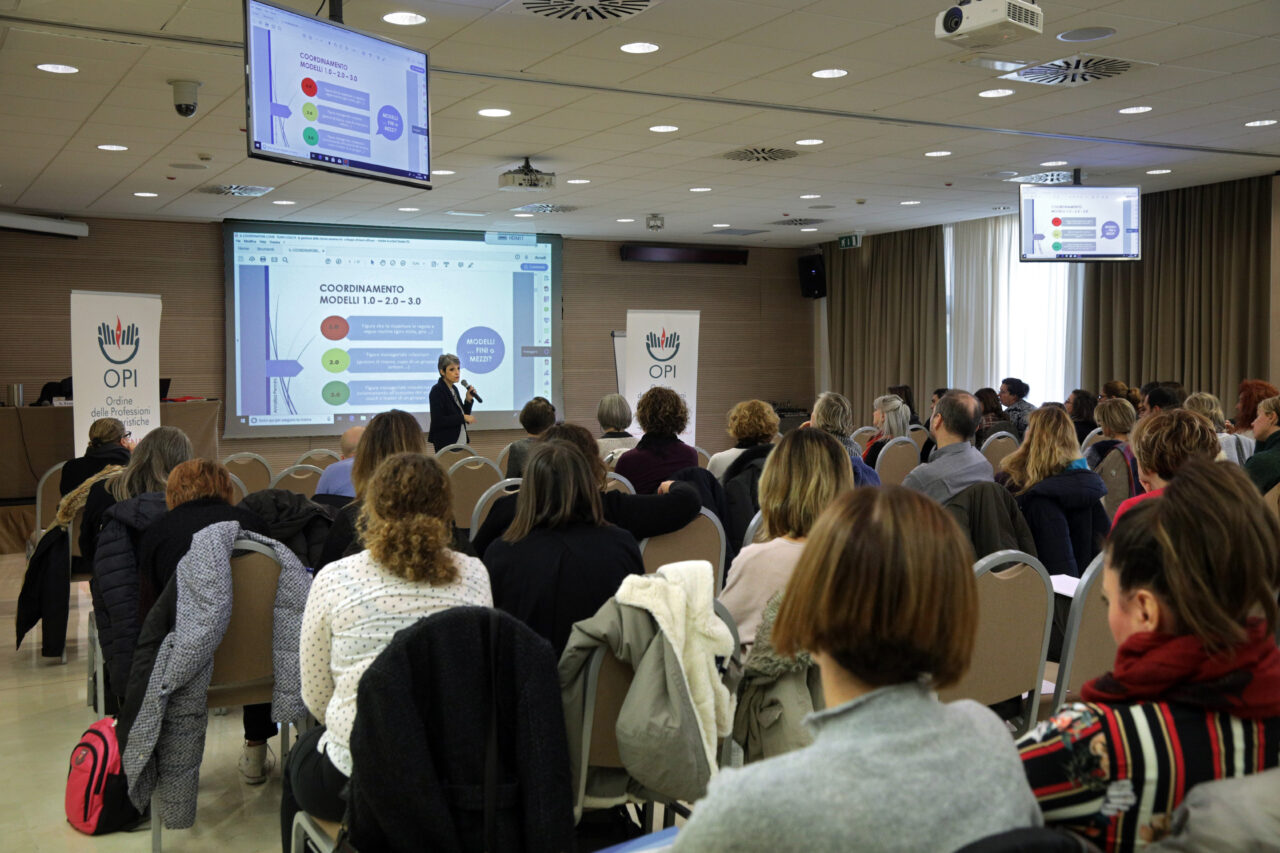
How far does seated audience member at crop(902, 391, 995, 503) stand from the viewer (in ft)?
13.4

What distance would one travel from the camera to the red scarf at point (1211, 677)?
1.37 meters

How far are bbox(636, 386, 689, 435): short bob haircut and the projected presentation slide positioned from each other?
8.08 metres

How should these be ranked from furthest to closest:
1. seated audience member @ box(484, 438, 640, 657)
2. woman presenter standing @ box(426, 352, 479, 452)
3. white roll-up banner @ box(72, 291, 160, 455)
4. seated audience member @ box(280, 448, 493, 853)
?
1. woman presenter standing @ box(426, 352, 479, 452)
2. white roll-up banner @ box(72, 291, 160, 455)
3. seated audience member @ box(484, 438, 640, 657)
4. seated audience member @ box(280, 448, 493, 853)

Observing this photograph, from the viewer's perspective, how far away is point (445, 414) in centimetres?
952

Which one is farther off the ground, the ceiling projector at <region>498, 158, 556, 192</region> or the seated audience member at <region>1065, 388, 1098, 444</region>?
the ceiling projector at <region>498, 158, 556, 192</region>

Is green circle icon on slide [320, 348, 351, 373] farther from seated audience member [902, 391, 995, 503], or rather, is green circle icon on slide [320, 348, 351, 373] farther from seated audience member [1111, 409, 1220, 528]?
seated audience member [1111, 409, 1220, 528]

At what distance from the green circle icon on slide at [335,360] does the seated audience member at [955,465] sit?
9209 millimetres

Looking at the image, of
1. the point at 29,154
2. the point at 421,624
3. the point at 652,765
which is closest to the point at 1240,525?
the point at 652,765

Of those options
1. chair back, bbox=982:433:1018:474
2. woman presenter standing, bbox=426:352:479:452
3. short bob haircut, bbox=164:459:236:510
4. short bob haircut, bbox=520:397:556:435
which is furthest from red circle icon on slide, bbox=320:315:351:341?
short bob haircut, bbox=164:459:236:510

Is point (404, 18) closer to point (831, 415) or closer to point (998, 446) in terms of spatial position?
point (831, 415)

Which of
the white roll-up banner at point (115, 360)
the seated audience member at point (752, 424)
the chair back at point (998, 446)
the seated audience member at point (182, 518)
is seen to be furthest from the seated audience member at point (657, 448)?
the white roll-up banner at point (115, 360)

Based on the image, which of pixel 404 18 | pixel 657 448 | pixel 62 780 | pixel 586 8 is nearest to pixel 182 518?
pixel 62 780

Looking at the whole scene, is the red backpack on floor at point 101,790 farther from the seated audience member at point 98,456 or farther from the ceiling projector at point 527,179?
the ceiling projector at point 527,179

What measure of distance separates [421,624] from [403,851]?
0.44m
